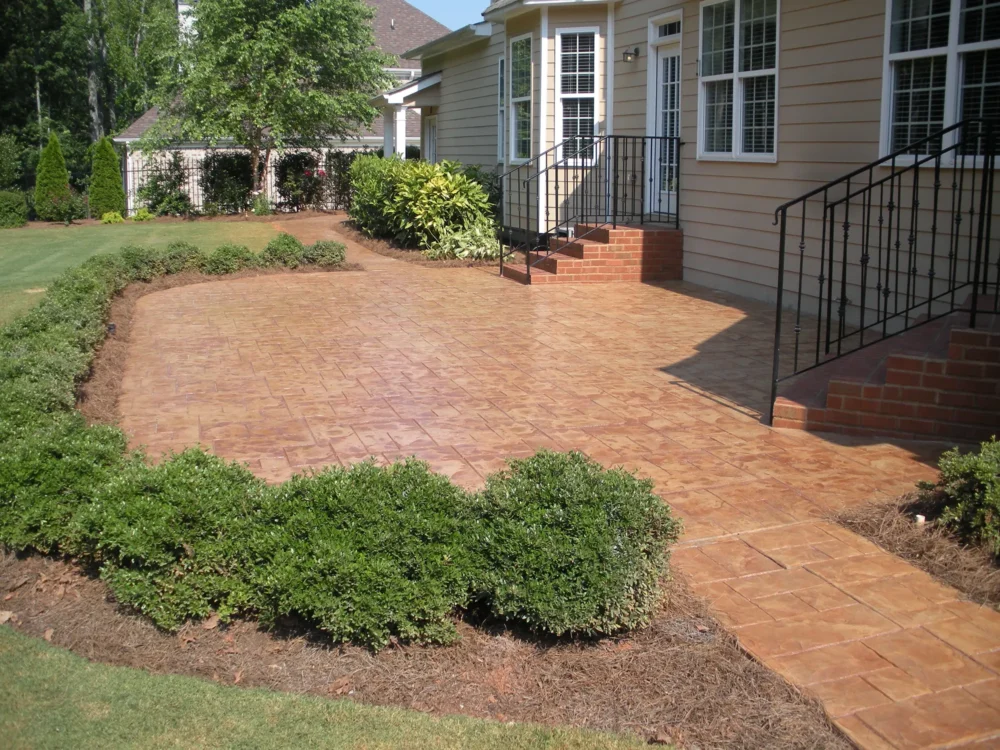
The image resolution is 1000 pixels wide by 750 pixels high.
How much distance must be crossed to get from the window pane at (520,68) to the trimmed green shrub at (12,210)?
14690 millimetres

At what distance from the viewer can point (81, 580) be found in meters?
4.30

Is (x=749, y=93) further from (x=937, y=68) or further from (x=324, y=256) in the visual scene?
(x=324, y=256)

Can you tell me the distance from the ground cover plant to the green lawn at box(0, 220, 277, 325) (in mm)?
8121

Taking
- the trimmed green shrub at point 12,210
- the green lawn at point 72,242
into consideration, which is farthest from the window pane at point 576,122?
the trimmed green shrub at point 12,210

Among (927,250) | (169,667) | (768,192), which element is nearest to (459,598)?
(169,667)

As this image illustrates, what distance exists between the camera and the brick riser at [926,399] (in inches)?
233

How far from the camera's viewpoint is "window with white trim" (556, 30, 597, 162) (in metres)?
14.5

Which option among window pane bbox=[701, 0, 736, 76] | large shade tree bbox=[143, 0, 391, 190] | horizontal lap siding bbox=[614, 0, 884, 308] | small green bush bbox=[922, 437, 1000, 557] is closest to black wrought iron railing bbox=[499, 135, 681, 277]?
horizontal lap siding bbox=[614, 0, 884, 308]

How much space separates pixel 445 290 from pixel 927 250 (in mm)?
6146

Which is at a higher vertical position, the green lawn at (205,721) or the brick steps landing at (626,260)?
the brick steps landing at (626,260)

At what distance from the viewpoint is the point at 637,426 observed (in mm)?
6555

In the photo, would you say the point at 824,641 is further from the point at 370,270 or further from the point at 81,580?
the point at 370,270

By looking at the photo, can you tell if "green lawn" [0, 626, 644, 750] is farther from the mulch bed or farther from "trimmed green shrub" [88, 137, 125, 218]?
"trimmed green shrub" [88, 137, 125, 218]

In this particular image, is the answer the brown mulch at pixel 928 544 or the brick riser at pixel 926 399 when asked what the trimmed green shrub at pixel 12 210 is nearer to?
the brick riser at pixel 926 399
